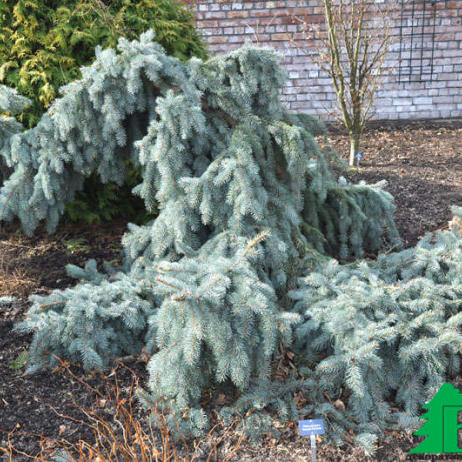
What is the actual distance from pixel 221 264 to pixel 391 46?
6838 millimetres

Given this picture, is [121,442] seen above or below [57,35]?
below

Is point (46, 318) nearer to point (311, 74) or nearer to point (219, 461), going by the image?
point (219, 461)

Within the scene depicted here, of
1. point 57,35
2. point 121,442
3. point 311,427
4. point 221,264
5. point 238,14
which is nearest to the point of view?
point 311,427

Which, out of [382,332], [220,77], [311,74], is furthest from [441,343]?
[311,74]

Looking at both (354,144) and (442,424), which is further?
(354,144)

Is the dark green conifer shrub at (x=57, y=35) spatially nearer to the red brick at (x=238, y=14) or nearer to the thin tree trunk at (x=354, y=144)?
the thin tree trunk at (x=354, y=144)

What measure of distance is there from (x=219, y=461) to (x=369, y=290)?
119cm

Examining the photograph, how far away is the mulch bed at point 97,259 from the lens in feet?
8.29

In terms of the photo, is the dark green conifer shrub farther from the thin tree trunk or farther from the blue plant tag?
the thin tree trunk

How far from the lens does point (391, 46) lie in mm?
8344

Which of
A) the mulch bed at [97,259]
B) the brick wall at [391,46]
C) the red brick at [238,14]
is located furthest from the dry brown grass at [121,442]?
the red brick at [238,14]

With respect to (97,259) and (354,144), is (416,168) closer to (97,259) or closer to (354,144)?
(354,144)

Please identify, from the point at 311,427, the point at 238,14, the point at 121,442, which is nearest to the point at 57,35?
the point at 121,442

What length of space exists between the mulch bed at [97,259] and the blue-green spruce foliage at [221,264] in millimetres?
122
